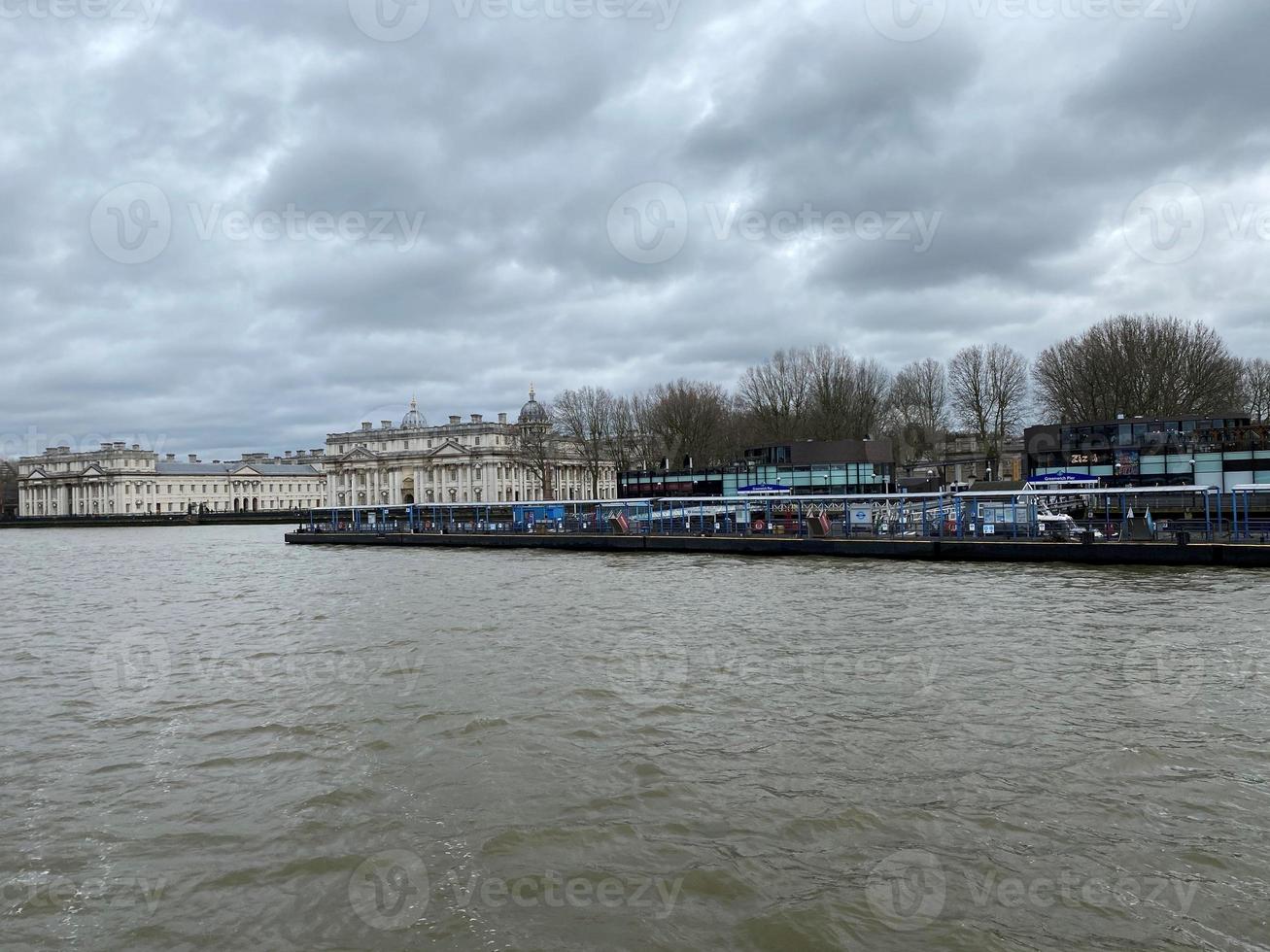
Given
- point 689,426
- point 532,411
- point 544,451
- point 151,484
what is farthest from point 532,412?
point 151,484

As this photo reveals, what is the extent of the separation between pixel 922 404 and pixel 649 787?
277ft

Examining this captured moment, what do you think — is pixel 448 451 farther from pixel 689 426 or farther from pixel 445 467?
pixel 689 426

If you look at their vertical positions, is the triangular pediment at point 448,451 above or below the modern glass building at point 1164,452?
above

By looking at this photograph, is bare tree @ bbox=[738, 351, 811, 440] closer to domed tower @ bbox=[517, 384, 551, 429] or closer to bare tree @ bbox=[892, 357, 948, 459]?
bare tree @ bbox=[892, 357, 948, 459]

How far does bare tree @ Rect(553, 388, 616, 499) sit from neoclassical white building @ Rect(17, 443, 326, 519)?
80.9m

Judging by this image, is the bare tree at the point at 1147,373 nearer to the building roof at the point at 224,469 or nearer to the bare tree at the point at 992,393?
the bare tree at the point at 992,393

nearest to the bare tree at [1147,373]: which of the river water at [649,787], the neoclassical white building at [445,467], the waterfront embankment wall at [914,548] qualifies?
the waterfront embankment wall at [914,548]

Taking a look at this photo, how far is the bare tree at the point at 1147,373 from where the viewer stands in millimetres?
Answer: 61594

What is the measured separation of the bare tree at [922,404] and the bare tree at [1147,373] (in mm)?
21240

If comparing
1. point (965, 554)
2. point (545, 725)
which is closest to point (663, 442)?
point (965, 554)

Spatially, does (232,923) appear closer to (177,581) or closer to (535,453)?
(177,581)

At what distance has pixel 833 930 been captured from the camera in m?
6.48

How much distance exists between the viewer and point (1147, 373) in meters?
62.3

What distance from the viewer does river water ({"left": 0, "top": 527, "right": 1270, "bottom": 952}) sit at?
264 inches
